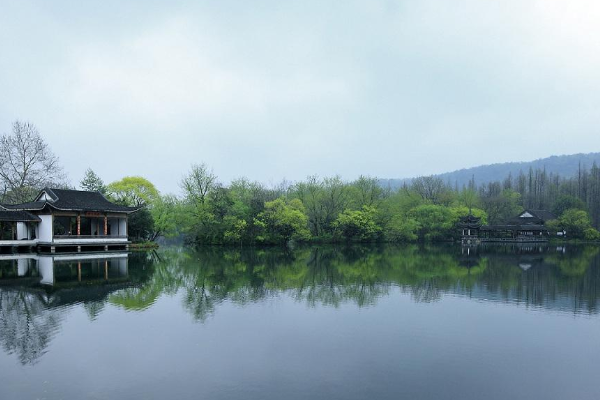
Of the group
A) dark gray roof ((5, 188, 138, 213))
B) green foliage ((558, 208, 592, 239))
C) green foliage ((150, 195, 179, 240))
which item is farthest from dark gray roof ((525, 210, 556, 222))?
dark gray roof ((5, 188, 138, 213))

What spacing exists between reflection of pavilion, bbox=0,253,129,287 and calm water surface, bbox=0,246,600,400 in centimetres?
27

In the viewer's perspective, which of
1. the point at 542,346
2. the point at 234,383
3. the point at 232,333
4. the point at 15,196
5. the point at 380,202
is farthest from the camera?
the point at 380,202

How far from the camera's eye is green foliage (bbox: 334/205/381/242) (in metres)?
48.2

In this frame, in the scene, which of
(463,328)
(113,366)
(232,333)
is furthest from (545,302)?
(113,366)

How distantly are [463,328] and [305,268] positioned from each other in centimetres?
1375

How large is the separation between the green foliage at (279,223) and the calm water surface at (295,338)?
23496mm

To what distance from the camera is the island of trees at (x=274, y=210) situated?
130ft

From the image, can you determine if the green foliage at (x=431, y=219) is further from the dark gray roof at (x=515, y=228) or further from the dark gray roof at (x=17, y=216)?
the dark gray roof at (x=17, y=216)

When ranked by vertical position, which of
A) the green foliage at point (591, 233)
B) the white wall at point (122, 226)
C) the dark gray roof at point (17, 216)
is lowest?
the green foliage at point (591, 233)

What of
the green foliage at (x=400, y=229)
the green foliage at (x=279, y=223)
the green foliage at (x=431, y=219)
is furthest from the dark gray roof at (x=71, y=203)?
the green foliage at (x=431, y=219)

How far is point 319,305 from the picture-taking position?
1441 centimetres

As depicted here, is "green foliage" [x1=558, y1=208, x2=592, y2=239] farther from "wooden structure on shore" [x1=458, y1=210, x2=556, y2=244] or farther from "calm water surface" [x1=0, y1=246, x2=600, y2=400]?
"calm water surface" [x1=0, y1=246, x2=600, y2=400]

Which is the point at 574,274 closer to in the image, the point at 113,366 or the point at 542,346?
the point at 542,346

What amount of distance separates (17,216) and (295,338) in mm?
28039
